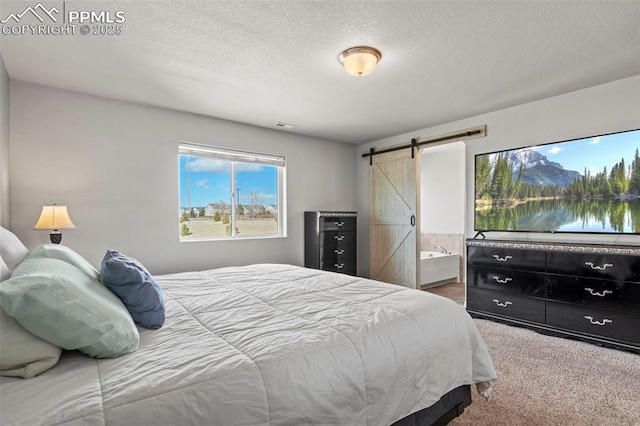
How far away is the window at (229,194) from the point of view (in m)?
4.11

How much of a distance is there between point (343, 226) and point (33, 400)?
4.28 m

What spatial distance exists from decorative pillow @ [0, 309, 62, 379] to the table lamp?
2.32m

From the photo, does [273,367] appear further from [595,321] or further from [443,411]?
[595,321]

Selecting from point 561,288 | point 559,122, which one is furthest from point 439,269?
point 559,122

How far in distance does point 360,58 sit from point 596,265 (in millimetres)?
2766

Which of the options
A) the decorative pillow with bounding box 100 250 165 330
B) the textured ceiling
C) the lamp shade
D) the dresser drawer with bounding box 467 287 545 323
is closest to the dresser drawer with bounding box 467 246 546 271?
the dresser drawer with bounding box 467 287 545 323

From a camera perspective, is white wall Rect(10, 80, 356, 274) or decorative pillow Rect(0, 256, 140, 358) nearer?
decorative pillow Rect(0, 256, 140, 358)

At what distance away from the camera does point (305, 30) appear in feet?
7.27

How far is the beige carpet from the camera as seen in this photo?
185 centimetres

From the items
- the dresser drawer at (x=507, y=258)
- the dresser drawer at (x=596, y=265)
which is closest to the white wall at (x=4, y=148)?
the dresser drawer at (x=507, y=258)

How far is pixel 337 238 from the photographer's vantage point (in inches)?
192

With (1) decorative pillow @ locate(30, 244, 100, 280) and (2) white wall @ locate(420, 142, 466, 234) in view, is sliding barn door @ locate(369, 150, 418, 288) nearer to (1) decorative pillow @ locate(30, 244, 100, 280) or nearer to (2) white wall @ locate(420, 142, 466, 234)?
(2) white wall @ locate(420, 142, 466, 234)

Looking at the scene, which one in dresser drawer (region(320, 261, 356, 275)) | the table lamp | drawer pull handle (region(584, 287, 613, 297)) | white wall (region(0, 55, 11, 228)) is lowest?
dresser drawer (region(320, 261, 356, 275))

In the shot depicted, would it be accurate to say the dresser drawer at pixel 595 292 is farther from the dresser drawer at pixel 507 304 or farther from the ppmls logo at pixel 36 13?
the ppmls logo at pixel 36 13
